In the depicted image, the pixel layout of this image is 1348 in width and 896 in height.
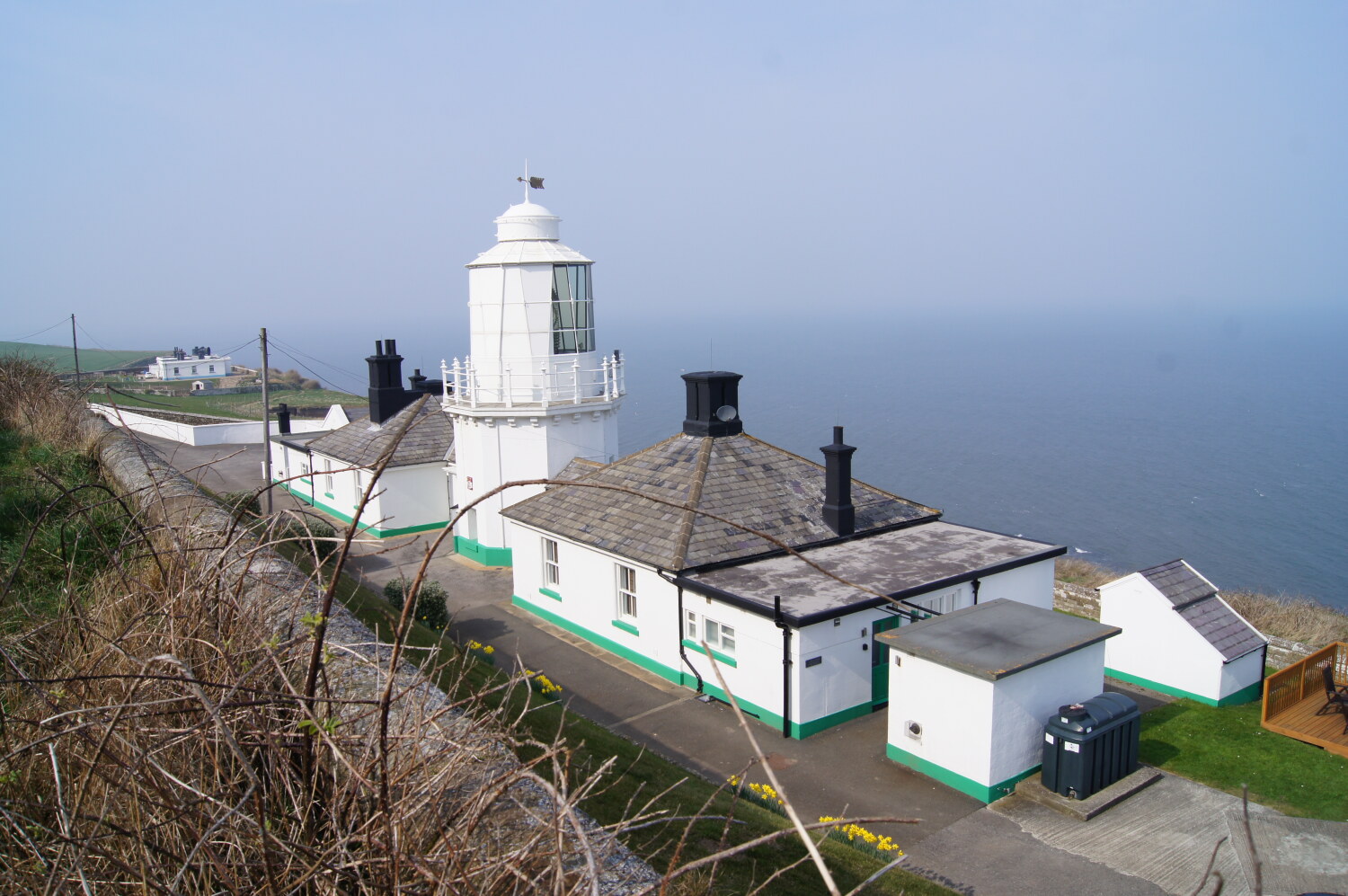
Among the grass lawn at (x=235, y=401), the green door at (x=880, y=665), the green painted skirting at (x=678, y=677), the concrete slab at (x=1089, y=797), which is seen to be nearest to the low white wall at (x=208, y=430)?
the grass lawn at (x=235, y=401)

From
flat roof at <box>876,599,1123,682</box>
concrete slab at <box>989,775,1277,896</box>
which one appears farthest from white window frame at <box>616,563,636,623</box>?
concrete slab at <box>989,775,1277,896</box>

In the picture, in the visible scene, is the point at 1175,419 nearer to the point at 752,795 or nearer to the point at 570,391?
the point at 570,391

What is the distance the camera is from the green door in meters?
14.0

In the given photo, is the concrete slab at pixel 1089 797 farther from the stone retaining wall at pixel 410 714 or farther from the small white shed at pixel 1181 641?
the stone retaining wall at pixel 410 714

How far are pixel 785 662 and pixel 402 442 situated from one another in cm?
1630

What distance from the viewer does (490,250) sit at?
22.2 metres

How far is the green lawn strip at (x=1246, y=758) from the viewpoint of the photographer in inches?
469

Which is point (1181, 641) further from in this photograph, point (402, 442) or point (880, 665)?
point (402, 442)

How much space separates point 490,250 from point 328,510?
1200cm

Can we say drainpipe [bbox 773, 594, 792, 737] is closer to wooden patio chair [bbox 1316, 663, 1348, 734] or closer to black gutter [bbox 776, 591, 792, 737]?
black gutter [bbox 776, 591, 792, 737]

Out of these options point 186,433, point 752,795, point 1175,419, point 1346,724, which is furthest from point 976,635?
point 1175,419

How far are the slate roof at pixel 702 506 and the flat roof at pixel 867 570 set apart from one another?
401mm

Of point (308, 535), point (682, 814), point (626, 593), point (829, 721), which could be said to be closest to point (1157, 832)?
point (829, 721)

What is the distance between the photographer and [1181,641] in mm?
15188
